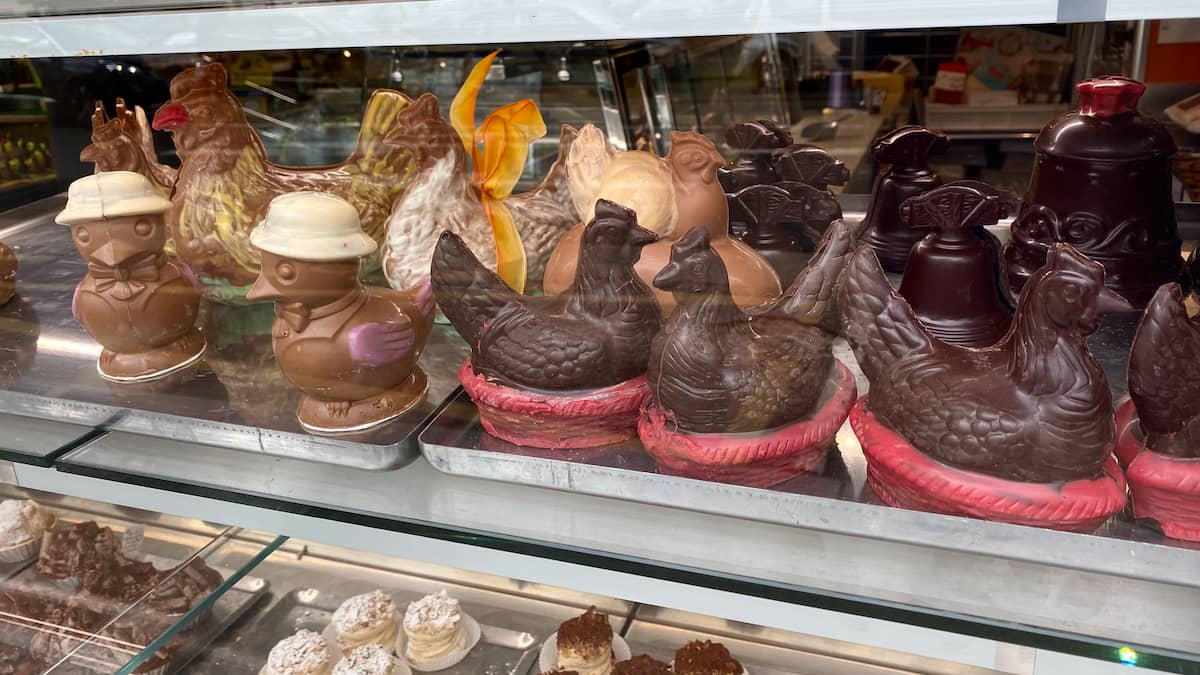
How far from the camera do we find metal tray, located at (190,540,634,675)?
4.99 ft

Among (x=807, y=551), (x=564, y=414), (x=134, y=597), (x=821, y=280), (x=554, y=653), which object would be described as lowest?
(x=554, y=653)

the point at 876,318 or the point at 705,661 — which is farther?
the point at 705,661

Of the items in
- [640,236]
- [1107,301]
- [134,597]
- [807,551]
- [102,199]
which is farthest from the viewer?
[134,597]

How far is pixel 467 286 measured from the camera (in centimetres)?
109

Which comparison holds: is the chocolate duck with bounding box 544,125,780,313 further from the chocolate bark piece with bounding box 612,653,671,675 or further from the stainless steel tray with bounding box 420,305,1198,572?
the chocolate bark piece with bounding box 612,653,671,675

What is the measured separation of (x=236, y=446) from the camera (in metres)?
1.14

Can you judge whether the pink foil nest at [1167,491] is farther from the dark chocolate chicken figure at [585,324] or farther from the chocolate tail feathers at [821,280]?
the dark chocolate chicken figure at [585,324]

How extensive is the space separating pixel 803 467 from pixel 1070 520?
0.27 metres

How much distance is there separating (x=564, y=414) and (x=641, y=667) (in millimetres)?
562

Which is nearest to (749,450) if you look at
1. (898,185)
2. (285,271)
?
(285,271)

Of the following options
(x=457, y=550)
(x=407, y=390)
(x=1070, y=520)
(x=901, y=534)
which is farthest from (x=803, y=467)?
(x=407, y=390)

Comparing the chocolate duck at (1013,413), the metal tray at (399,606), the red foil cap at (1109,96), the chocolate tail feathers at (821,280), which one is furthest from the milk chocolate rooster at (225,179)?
the red foil cap at (1109,96)

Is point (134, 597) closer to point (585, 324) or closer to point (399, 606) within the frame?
point (399, 606)

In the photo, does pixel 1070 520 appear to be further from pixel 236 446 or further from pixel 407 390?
pixel 236 446
